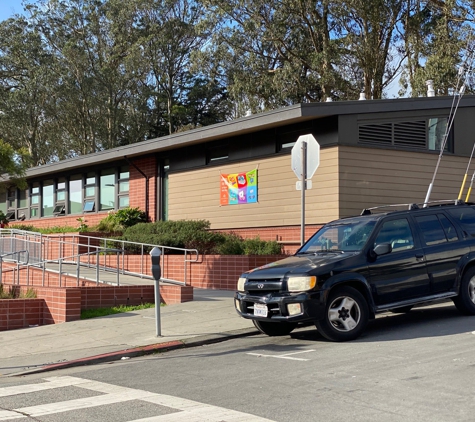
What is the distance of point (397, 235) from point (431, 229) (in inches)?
29.2

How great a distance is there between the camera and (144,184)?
24.9m

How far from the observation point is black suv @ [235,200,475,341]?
9758 mm

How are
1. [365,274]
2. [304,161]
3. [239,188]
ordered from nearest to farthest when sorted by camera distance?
[365,274] < [304,161] < [239,188]

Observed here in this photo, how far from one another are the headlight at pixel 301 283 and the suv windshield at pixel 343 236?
1.09m

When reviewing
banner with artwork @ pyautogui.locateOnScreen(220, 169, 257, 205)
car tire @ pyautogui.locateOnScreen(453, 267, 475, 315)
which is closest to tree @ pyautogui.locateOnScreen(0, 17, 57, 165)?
banner with artwork @ pyautogui.locateOnScreen(220, 169, 257, 205)

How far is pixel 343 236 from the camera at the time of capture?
1099 cm

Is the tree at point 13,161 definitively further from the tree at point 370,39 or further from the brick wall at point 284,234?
the tree at point 370,39

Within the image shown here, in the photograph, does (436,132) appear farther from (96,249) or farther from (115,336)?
(115,336)

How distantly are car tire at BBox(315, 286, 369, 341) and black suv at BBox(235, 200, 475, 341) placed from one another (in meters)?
0.01

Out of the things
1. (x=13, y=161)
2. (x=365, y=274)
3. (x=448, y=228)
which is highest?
(x=13, y=161)

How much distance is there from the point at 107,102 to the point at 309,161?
3792 cm

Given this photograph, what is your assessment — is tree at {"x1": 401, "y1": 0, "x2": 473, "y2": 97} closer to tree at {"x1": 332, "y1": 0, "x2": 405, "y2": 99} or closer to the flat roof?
tree at {"x1": 332, "y1": 0, "x2": 405, "y2": 99}

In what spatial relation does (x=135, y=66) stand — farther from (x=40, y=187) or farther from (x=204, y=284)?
(x=204, y=284)

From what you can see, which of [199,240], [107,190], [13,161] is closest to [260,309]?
[199,240]
